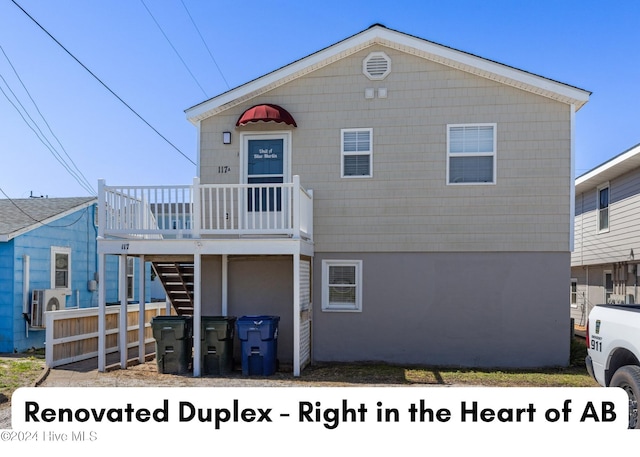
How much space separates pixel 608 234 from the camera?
1556cm

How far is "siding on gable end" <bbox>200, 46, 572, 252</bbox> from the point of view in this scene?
10211mm

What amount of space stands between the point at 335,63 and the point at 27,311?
9.00 m

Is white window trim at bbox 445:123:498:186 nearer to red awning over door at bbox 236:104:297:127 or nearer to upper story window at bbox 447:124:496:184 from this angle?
upper story window at bbox 447:124:496:184

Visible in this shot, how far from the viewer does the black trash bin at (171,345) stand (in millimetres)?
9477

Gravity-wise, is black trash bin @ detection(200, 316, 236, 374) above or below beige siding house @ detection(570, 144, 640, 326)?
below

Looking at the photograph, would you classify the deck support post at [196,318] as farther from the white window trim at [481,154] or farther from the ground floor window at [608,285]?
the ground floor window at [608,285]

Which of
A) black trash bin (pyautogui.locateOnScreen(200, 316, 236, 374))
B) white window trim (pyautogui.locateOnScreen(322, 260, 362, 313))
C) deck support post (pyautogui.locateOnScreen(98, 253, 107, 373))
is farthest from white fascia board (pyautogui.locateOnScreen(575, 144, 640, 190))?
deck support post (pyautogui.locateOnScreen(98, 253, 107, 373))

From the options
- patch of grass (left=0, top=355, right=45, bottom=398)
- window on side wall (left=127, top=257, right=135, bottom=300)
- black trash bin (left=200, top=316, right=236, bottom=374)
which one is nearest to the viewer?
patch of grass (left=0, top=355, right=45, bottom=398)

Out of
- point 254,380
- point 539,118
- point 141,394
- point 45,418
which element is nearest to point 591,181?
point 539,118

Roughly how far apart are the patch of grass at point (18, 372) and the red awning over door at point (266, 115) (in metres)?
5.91

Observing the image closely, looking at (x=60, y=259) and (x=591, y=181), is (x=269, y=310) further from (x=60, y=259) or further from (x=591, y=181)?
(x=591, y=181)

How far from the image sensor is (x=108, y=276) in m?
15.2

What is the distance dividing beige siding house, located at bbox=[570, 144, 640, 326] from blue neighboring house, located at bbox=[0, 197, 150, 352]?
14263mm

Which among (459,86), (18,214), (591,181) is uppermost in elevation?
(459,86)
